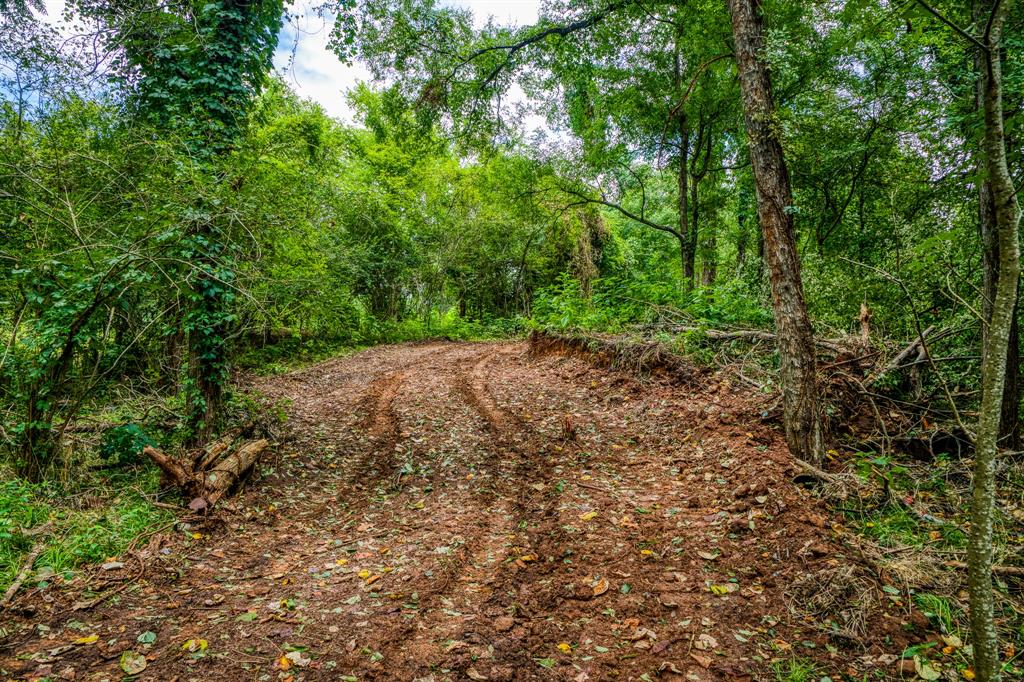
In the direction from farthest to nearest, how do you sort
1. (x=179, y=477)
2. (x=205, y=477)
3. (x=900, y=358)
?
(x=900, y=358) → (x=205, y=477) → (x=179, y=477)

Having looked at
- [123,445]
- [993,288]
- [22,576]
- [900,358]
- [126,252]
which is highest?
[126,252]

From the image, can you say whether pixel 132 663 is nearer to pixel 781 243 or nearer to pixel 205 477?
pixel 205 477

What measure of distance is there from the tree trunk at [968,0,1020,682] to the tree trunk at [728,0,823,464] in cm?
273

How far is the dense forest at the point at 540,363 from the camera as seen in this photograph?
2805 mm

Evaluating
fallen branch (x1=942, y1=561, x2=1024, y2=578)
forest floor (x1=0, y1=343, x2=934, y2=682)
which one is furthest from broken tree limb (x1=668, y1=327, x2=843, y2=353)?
fallen branch (x1=942, y1=561, x2=1024, y2=578)

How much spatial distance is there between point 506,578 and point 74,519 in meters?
3.94

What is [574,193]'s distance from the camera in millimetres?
11531

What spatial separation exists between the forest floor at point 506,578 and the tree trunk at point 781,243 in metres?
0.50

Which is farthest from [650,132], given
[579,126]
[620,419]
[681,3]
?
[620,419]

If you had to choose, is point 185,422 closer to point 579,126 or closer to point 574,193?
point 574,193

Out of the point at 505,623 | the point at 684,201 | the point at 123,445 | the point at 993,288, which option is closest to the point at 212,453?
the point at 123,445

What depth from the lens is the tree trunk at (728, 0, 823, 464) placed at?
A: 450 cm

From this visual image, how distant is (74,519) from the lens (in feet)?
13.1

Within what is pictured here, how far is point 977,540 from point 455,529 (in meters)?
→ 3.75
